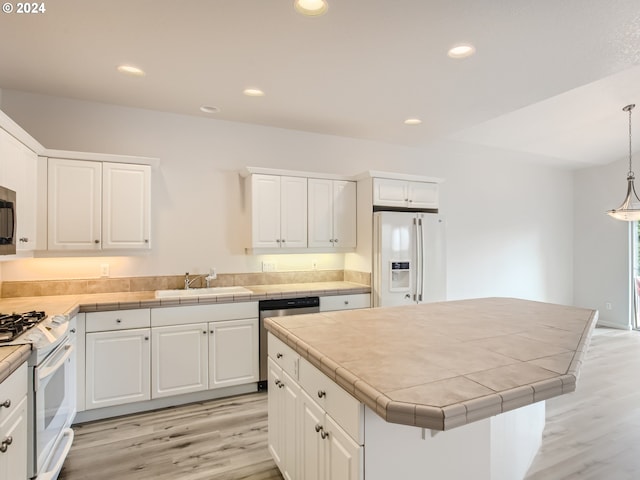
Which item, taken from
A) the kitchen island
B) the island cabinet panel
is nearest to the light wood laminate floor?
the island cabinet panel

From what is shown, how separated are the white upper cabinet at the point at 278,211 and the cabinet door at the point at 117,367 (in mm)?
1323

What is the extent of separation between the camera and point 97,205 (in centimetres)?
295

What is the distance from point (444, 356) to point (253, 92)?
8.50ft

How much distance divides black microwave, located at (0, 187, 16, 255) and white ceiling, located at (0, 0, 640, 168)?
0.98 meters

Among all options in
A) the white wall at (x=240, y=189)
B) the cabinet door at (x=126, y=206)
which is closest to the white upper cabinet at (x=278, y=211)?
the white wall at (x=240, y=189)

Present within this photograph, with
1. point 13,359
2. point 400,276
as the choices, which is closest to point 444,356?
point 13,359

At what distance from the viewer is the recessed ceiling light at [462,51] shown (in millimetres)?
2283

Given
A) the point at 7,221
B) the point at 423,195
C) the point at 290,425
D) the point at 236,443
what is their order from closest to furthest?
the point at 290,425, the point at 7,221, the point at 236,443, the point at 423,195

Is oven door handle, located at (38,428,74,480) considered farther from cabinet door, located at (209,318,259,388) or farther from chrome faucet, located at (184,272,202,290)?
chrome faucet, located at (184,272,202,290)

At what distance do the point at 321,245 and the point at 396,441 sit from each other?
8.78 ft

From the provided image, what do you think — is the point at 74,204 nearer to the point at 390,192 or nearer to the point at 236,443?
the point at 236,443

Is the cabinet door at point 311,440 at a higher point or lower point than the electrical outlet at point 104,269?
lower

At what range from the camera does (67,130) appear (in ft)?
10.4

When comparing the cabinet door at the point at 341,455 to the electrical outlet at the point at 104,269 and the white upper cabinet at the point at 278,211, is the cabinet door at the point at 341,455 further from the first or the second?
the electrical outlet at the point at 104,269
